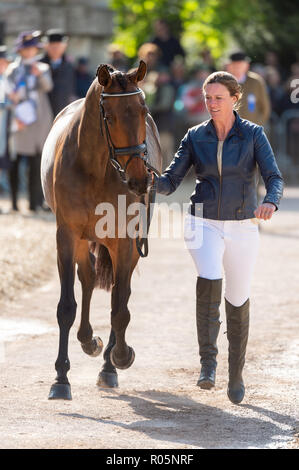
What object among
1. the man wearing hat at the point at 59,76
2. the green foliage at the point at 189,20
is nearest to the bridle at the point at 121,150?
the man wearing hat at the point at 59,76

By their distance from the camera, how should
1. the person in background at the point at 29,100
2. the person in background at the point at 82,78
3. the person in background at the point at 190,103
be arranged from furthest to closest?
1. the person in background at the point at 190,103
2. the person in background at the point at 82,78
3. the person in background at the point at 29,100

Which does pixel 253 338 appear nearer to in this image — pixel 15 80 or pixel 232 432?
pixel 232 432

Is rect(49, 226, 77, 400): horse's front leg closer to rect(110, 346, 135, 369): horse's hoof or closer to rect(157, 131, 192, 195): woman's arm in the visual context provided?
rect(110, 346, 135, 369): horse's hoof

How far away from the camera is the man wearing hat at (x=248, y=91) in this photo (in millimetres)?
12422

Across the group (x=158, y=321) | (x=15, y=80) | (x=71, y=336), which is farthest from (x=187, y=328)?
(x=15, y=80)

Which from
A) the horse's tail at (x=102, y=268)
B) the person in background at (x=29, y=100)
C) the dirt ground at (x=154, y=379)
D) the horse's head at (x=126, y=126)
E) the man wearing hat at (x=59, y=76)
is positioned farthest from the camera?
the man wearing hat at (x=59, y=76)

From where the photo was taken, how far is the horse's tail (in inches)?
297

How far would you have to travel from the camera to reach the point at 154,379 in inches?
271

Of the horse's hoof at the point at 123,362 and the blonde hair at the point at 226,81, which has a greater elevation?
the blonde hair at the point at 226,81

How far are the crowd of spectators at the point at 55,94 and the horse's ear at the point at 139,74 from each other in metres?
6.10

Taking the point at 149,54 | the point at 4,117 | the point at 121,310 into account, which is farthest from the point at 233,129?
the point at 149,54

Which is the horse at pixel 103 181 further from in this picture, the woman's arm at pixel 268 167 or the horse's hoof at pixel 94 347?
the woman's arm at pixel 268 167

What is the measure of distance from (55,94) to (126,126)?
908 centimetres

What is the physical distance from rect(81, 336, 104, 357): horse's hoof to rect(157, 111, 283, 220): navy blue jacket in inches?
51.7
